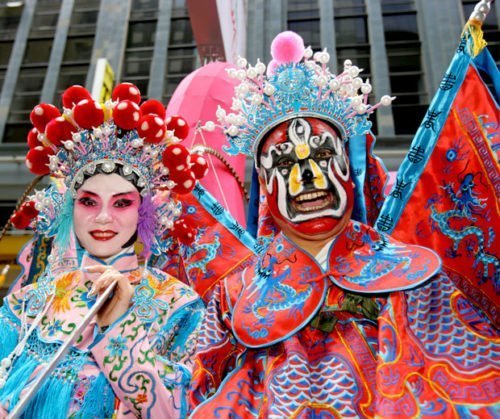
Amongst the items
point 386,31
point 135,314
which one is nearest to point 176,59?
point 386,31

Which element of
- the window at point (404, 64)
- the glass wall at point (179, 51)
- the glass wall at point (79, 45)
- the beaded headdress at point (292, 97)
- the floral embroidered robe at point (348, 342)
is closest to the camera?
the floral embroidered robe at point (348, 342)

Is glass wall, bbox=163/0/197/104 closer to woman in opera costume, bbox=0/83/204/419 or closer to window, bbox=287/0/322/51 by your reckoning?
window, bbox=287/0/322/51

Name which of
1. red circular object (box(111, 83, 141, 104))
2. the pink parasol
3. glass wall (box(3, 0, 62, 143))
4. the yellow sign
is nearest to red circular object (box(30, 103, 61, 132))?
red circular object (box(111, 83, 141, 104))

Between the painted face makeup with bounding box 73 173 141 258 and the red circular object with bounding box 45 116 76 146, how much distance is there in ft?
0.80

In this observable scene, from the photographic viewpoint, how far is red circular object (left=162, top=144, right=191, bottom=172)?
8.35 feet

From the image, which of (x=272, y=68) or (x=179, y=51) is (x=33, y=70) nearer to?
(x=179, y=51)

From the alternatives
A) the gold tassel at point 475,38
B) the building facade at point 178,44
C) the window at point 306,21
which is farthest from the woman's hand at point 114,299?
the window at point 306,21

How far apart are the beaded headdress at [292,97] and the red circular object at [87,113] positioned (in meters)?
0.52

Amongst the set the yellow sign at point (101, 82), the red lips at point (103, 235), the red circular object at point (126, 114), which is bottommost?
the red lips at point (103, 235)

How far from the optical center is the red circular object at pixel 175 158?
254 centimetres

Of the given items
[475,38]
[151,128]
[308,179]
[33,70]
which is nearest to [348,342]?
[308,179]

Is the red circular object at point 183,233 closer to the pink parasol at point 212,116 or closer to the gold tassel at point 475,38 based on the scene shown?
the pink parasol at point 212,116

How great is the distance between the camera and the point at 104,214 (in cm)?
236

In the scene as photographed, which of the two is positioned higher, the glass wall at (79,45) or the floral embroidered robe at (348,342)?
the glass wall at (79,45)
